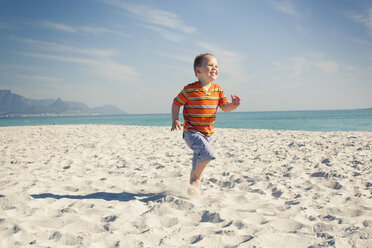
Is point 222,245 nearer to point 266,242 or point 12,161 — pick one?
point 266,242

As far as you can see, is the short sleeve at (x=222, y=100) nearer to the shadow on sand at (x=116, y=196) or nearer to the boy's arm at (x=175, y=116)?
the boy's arm at (x=175, y=116)

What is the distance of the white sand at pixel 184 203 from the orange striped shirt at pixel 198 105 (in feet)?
2.62

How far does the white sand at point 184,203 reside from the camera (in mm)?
1782

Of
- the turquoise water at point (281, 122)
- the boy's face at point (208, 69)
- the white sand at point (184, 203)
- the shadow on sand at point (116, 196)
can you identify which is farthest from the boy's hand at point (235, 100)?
the turquoise water at point (281, 122)

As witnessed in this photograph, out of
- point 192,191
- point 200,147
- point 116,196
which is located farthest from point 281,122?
point 116,196

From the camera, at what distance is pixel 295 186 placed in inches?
125

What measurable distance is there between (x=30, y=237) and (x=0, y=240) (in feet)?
0.61

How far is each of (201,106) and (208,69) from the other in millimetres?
395

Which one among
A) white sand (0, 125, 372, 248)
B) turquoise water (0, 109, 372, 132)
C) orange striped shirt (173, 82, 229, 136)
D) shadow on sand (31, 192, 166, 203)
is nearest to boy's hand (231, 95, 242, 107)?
orange striped shirt (173, 82, 229, 136)

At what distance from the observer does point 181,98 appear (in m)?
2.69

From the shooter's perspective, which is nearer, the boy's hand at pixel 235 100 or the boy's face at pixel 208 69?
the boy's face at pixel 208 69

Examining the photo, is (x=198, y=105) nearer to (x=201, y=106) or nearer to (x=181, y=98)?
(x=201, y=106)

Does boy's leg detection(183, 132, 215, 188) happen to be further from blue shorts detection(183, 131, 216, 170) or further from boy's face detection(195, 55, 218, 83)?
boy's face detection(195, 55, 218, 83)

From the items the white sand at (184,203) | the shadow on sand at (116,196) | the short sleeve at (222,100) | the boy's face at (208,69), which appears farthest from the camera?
the short sleeve at (222,100)
